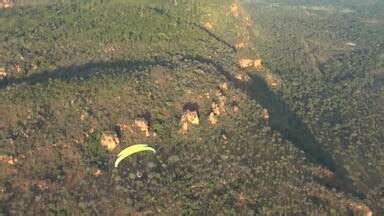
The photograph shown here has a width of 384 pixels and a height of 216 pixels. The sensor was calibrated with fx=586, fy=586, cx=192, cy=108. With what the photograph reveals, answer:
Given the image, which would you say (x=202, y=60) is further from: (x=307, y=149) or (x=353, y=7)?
(x=353, y=7)

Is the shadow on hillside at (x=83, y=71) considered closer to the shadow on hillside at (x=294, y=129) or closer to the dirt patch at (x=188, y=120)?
the dirt patch at (x=188, y=120)

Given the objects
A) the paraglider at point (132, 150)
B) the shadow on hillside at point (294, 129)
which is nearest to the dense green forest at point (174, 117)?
the shadow on hillside at point (294, 129)

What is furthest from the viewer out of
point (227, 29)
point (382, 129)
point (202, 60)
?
point (227, 29)

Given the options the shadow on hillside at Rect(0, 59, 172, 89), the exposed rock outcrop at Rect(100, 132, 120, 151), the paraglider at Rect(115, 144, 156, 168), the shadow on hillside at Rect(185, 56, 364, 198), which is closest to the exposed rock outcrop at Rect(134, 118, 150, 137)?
the paraglider at Rect(115, 144, 156, 168)

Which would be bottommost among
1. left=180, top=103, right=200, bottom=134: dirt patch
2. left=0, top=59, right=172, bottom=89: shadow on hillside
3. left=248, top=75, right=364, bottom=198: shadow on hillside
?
left=248, top=75, right=364, bottom=198: shadow on hillside

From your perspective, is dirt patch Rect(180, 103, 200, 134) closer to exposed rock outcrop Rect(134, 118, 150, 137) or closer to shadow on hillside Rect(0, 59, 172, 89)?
exposed rock outcrop Rect(134, 118, 150, 137)

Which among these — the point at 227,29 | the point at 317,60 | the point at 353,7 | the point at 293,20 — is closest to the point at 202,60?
the point at 227,29
